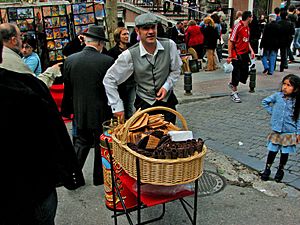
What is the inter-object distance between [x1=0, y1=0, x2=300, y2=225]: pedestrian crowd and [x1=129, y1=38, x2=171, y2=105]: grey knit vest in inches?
0.4

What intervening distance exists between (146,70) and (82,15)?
6.11m

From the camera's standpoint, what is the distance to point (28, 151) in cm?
185

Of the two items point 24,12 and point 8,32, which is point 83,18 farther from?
point 8,32

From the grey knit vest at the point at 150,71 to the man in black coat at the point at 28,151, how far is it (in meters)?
1.62

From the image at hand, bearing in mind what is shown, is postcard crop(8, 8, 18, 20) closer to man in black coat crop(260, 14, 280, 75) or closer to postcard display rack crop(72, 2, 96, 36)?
postcard display rack crop(72, 2, 96, 36)

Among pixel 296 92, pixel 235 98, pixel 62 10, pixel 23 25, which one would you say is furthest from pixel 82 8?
pixel 296 92

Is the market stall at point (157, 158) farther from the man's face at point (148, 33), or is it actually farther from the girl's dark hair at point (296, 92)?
the girl's dark hair at point (296, 92)

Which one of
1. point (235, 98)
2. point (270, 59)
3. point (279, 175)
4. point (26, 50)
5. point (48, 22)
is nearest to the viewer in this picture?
point (279, 175)

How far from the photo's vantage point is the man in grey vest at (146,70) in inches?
140

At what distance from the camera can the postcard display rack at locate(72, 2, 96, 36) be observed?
8.95 m

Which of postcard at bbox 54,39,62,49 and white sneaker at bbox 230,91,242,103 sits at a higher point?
postcard at bbox 54,39,62,49

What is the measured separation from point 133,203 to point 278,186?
185 centimetres

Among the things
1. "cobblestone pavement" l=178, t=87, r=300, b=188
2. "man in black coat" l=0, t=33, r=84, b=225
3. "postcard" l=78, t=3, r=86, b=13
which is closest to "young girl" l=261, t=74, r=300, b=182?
"cobblestone pavement" l=178, t=87, r=300, b=188

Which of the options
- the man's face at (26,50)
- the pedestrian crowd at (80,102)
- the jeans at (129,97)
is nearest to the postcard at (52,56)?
the pedestrian crowd at (80,102)
